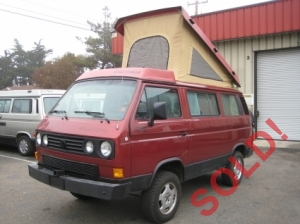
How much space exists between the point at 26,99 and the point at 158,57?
5667mm

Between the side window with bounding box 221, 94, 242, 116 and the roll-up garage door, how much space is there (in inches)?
272

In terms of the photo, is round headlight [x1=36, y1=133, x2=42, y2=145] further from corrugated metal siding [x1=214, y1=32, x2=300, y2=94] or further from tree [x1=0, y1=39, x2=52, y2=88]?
tree [x1=0, y1=39, x2=52, y2=88]

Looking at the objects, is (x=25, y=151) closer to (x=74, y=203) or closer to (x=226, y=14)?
(x=74, y=203)

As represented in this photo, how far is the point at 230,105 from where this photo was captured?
6.54m

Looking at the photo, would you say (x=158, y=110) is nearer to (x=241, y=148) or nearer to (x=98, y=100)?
(x=98, y=100)

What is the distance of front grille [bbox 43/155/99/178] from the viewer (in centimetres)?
387

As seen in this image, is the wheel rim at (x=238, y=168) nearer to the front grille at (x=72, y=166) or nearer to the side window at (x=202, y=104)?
the side window at (x=202, y=104)

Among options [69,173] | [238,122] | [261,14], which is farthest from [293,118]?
[69,173]

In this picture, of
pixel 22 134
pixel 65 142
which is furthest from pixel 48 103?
pixel 65 142

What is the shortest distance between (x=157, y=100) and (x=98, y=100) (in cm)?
86

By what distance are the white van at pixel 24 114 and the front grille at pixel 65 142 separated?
4.90 metres

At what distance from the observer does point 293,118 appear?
1259 cm

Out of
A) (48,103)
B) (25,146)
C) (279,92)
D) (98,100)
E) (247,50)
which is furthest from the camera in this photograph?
(247,50)

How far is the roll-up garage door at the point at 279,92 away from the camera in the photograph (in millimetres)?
12492
